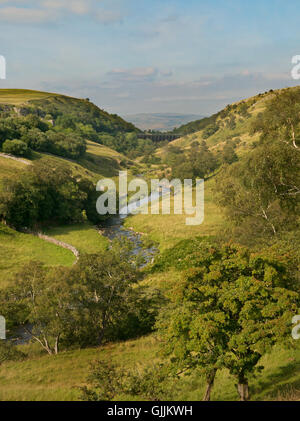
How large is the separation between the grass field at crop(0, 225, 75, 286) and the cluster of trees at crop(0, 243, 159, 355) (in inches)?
731

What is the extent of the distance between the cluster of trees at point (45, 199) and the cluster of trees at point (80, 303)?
34.5 m

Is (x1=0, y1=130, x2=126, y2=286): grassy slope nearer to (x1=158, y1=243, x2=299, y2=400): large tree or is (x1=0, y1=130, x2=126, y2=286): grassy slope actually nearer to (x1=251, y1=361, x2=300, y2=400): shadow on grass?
(x1=158, y1=243, x2=299, y2=400): large tree

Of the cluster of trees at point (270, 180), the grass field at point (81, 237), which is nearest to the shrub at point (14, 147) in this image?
the grass field at point (81, 237)

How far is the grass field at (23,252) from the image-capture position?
149 feet

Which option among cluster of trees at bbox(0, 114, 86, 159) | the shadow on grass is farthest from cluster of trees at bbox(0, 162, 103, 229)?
the shadow on grass

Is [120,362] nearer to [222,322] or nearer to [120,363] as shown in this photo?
[120,363]

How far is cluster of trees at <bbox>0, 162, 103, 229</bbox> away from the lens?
58.3m

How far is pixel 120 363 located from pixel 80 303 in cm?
585

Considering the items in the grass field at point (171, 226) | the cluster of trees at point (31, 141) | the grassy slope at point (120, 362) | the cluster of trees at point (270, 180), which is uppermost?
the cluster of trees at point (31, 141)

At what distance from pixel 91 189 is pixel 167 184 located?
51003mm

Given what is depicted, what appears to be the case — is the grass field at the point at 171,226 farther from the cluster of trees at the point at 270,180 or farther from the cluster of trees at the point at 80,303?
the cluster of trees at the point at 80,303

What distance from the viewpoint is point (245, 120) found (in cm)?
18450

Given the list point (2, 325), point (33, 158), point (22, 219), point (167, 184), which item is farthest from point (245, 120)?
point (2, 325)

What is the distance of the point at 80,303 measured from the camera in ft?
82.8
